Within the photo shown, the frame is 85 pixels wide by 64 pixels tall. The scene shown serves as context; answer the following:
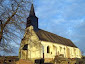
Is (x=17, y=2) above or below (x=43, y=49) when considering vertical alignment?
above

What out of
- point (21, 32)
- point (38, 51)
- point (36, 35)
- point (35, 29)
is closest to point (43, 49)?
point (38, 51)

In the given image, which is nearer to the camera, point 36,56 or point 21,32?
point 21,32

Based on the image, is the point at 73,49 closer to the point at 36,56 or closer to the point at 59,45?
the point at 59,45

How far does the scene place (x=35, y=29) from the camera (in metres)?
29.1

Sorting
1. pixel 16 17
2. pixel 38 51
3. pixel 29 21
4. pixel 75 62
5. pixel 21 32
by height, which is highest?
pixel 29 21

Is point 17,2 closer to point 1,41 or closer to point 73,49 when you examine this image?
point 1,41

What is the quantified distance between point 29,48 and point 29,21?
23.9 ft

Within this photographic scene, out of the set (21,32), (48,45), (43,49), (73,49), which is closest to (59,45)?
(48,45)

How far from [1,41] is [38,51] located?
17539 mm

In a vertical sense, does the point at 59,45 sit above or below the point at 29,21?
below

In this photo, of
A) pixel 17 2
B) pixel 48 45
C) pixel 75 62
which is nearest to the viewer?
pixel 17 2

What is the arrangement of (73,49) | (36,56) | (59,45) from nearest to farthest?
(36,56)
(59,45)
(73,49)

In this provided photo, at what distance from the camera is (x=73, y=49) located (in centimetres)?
3925

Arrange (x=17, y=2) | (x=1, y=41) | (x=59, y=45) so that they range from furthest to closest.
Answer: (x=59, y=45)
(x=17, y=2)
(x=1, y=41)
